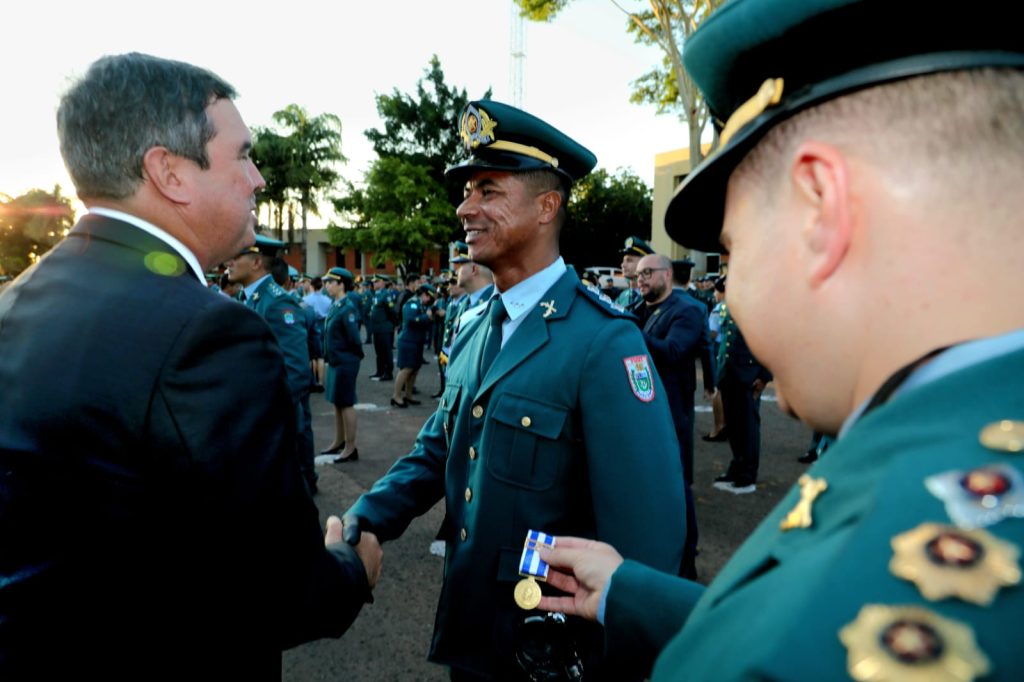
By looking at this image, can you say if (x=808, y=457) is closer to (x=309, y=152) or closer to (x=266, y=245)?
(x=266, y=245)

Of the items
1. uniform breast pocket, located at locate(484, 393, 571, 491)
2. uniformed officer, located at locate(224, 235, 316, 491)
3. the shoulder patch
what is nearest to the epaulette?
the shoulder patch

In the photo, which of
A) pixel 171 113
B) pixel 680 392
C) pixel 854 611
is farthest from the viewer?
pixel 680 392

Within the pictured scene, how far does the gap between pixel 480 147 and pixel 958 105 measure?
1.98 metres

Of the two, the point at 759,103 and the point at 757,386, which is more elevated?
the point at 759,103

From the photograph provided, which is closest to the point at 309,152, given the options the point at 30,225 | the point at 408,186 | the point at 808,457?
the point at 408,186

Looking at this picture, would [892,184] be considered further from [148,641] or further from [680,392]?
[680,392]

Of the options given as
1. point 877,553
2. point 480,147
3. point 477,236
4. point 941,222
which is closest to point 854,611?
point 877,553

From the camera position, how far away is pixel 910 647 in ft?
1.63

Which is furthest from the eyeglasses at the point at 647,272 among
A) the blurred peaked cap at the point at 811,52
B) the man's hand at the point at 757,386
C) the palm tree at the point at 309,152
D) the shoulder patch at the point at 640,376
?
the palm tree at the point at 309,152

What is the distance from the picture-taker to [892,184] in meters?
0.69

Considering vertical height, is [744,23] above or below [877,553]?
above

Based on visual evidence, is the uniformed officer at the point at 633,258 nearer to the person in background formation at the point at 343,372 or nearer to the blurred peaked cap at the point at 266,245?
the person in background formation at the point at 343,372

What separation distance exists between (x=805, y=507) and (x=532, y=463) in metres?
1.31

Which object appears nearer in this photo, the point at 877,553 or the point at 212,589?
the point at 877,553
